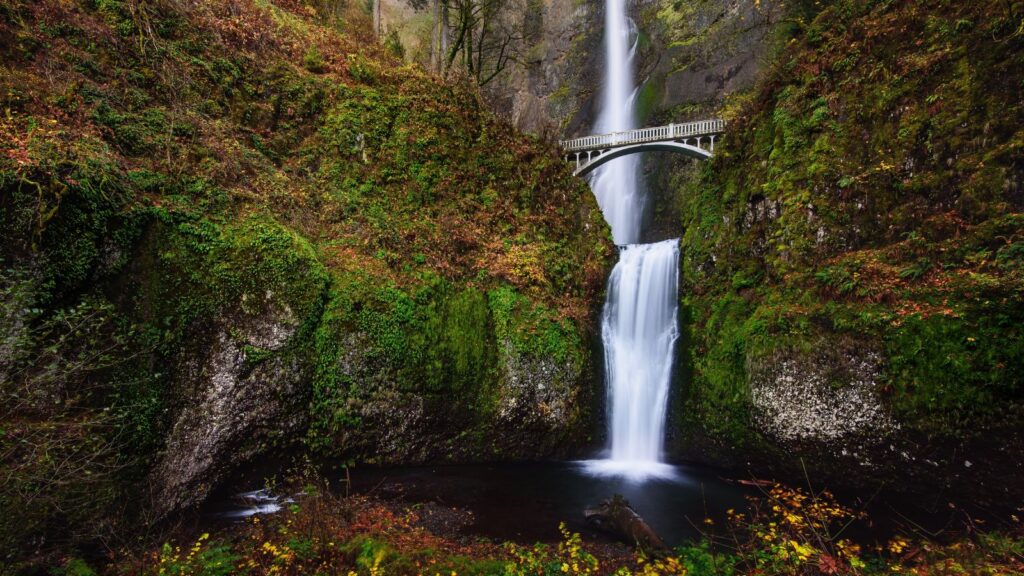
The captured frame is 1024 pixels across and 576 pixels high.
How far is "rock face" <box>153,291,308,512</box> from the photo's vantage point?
5492mm

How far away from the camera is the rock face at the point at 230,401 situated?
5.49 meters

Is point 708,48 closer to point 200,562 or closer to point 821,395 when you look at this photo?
point 821,395

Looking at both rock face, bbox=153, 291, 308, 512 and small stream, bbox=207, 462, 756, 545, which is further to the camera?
small stream, bbox=207, 462, 756, 545

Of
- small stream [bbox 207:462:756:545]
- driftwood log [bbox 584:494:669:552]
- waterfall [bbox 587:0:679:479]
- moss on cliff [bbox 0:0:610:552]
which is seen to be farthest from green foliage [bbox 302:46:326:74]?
driftwood log [bbox 584:494:669:552]

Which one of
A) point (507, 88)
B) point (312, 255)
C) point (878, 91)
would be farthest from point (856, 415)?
point (507, 88)

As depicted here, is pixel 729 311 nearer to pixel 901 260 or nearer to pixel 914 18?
pixel 901 260

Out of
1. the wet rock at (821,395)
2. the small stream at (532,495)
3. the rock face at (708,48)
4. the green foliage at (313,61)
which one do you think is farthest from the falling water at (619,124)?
the small stream at (532,495)

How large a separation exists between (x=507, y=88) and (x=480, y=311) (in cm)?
2512

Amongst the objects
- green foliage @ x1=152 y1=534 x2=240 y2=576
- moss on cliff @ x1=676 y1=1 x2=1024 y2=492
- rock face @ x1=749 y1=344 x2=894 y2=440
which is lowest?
green foliage @ x1=152 y1=534 x2=240 y2=576

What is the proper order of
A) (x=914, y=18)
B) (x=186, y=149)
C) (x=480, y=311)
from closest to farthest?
(x=186, y=149) → (x=914, y=18) → (x=480, y=311)

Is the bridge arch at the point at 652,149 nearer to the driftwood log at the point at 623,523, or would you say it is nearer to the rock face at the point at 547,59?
the rock face at the point at 547,59

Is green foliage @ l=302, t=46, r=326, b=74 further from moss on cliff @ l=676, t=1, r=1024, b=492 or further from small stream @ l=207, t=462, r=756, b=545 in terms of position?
moss on cliff @ l=676, t=1, r=1024, b=492

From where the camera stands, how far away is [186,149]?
7.25 m

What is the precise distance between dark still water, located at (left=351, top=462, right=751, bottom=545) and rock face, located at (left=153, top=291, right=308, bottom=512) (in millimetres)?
1769
